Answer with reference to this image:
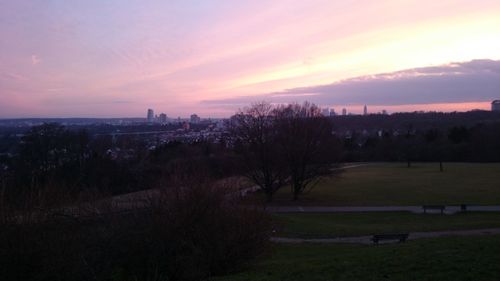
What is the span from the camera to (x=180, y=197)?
537 inches

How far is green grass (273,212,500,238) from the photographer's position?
26.3 meters

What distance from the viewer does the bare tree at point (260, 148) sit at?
49969mm

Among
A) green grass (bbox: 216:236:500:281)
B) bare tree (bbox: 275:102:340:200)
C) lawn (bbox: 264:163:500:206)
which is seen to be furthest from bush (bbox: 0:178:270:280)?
bare tree (bbox: 275:102:340:200)

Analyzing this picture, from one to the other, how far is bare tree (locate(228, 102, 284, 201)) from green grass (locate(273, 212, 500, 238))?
12.0 meters

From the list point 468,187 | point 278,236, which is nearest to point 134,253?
point 278,236

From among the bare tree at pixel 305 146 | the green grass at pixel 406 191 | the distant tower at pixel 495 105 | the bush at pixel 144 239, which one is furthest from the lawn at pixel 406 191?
the distant tower at pixel 495 105

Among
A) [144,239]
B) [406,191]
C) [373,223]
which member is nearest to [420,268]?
[144,239]

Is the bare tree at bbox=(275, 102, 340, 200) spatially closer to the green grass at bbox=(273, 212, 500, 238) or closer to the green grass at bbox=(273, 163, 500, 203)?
the green grass at bbox=(273, 163, 500, 203)

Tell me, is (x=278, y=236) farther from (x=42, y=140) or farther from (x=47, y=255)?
(x=42, y=140)

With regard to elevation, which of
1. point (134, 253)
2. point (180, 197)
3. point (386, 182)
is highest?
point (180, 197)

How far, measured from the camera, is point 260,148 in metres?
50.0

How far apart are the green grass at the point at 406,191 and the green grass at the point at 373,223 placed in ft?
29.3

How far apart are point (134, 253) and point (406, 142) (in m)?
101

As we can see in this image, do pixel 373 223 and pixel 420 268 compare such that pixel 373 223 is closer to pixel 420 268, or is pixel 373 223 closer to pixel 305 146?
pixel 305 146
